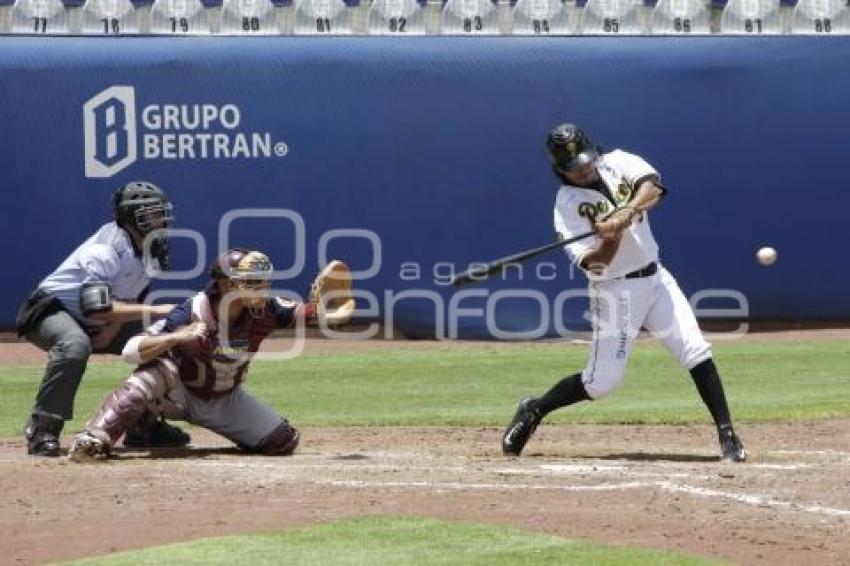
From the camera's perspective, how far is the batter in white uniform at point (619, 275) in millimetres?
8141

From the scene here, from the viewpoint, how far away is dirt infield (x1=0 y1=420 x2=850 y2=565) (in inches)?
243

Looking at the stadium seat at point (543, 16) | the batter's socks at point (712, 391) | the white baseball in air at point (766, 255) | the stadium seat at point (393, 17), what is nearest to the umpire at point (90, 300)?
the batter's socks at point (712, 391)

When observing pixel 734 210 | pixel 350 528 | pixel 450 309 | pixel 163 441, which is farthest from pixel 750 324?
pixel 350 528

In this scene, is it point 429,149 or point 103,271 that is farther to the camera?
point 429,149

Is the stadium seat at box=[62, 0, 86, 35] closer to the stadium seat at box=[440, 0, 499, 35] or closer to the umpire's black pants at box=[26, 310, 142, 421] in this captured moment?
the stadium seat at box=[440, 0, 499, 35]

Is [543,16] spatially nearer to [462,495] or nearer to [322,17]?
[322,17]

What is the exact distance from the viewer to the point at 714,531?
6.26m

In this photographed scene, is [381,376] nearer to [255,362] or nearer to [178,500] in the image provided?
[255,362]

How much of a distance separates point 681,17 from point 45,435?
861 cm

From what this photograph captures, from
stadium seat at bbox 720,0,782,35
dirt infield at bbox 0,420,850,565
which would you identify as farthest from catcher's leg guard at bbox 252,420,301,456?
stadium seat at bbox 720,0,782,35

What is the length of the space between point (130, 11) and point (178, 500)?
880 cm

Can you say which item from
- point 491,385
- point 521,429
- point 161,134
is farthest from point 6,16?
point 521,429

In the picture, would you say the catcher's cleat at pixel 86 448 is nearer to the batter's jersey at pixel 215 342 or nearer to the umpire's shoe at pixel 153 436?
the batter's jersey at pixel 215 342

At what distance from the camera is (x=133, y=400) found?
8.14m
